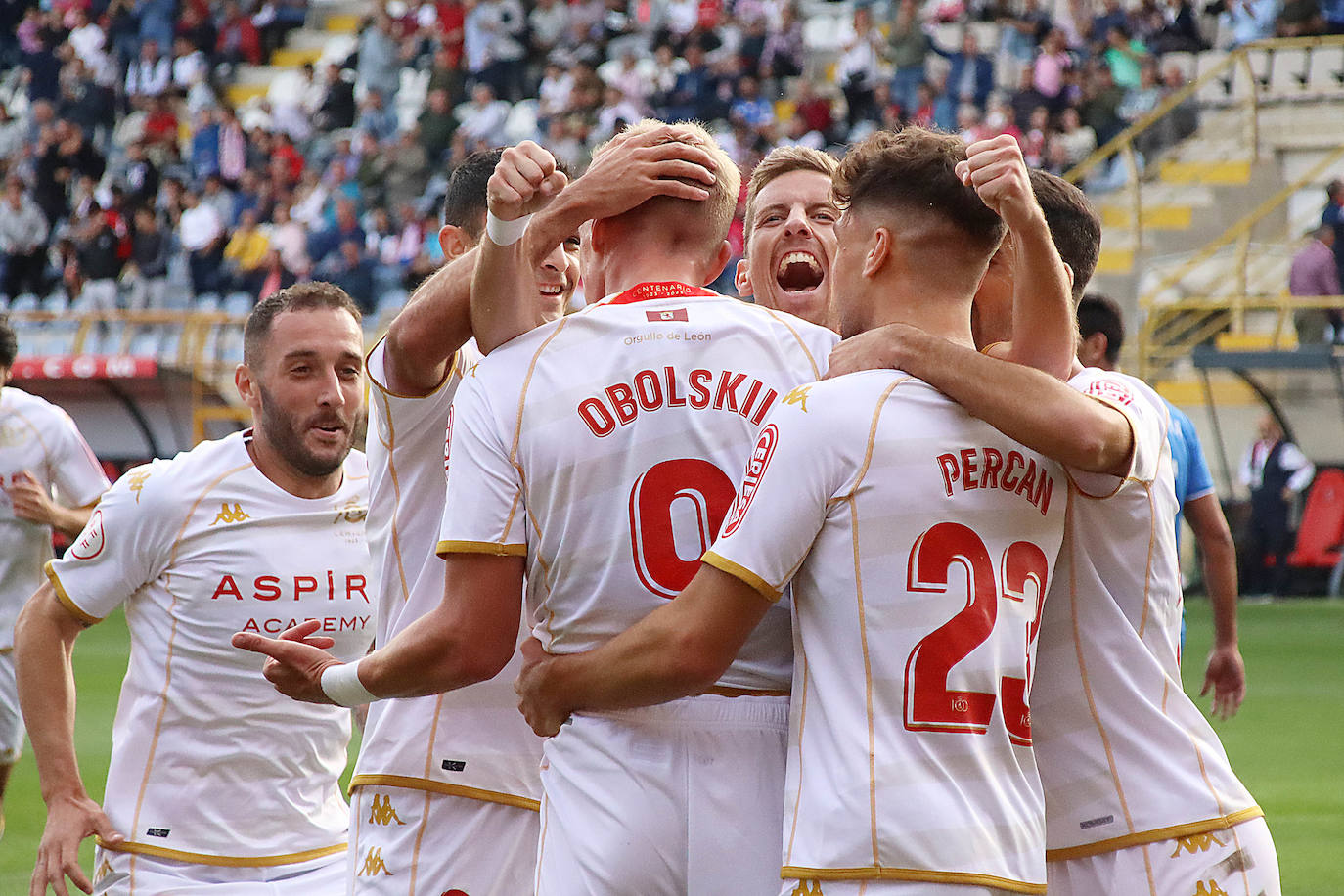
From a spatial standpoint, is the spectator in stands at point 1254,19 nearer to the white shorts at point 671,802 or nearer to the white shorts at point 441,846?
the white shorts at point 441,846

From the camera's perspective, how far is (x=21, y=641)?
4.43 metres

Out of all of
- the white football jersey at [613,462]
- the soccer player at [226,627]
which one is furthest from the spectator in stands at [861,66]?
the white football jersey at [613,462]

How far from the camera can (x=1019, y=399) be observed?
269 centimetres

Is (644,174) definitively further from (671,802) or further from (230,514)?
(230,514)

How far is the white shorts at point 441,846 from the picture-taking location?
11.6 feet

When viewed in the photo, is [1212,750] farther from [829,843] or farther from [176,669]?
[176,669]

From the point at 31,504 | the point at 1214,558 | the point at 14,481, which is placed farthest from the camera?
the point at 14,481

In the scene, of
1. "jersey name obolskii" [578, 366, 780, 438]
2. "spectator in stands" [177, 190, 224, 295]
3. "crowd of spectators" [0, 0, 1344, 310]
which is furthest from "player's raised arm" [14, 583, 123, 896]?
"spectator in stands" [177, 190, 224, 295]

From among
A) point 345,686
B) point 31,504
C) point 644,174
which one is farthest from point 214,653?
point 31,504

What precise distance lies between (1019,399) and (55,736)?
278 centimetres

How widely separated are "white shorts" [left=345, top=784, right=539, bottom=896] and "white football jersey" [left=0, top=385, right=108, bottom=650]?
4499mm

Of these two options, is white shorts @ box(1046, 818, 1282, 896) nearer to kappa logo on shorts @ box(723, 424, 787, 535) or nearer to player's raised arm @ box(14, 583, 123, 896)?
kappa logo on shorts @ box(723, 424, 787, 535)

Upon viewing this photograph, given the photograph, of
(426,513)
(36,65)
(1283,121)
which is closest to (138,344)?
(36,65)

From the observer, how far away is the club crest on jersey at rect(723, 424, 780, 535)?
2715 mm
